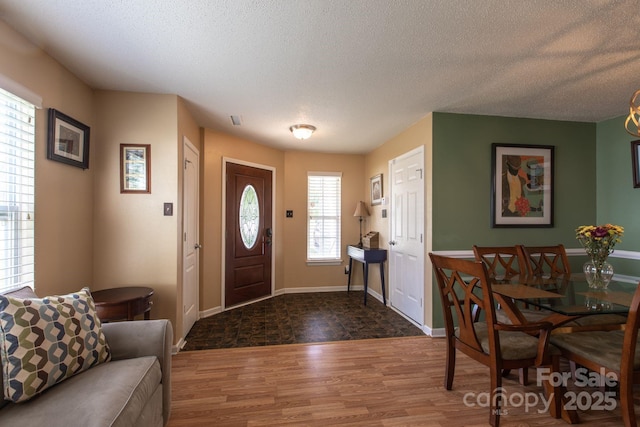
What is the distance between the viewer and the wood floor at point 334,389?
188 centimetres

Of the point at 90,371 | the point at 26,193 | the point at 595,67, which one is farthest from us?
the point at 595,67

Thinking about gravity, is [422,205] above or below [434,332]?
above

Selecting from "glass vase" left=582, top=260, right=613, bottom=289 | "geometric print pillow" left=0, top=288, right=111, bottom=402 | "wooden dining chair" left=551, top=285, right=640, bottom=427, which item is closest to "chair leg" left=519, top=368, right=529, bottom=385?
"wooden dining chair" left=551, top=285, right=640, bottom=427

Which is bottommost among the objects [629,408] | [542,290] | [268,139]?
[629,408]

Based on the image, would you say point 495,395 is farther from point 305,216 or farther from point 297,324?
point 305,216

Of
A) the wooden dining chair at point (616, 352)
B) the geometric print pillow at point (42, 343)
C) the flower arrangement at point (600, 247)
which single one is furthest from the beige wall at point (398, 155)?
the geometric print pillow at point (42, 343)

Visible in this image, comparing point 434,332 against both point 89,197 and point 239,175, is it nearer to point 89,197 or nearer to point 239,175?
point 239,175

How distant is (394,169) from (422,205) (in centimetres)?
90

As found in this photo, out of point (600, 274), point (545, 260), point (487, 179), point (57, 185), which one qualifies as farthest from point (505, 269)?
Result: point (57, 185)

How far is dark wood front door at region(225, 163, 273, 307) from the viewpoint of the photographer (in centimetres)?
411

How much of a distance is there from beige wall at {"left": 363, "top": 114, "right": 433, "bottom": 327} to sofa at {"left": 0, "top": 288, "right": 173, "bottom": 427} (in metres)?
2.55

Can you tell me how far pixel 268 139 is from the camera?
14.1ft

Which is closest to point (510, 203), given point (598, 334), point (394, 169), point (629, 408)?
point (394, 169)

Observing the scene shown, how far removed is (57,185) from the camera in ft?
7.26
